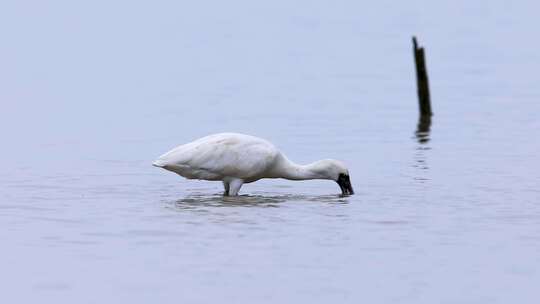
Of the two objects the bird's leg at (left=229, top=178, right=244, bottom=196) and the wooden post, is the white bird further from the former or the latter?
the wooden post

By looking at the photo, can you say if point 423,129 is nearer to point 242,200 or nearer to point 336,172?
point 336,172

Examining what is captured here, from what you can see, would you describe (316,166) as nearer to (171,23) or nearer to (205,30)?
(205,30)

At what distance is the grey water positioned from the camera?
51.9 ft

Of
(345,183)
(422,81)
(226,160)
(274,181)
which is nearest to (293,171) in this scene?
(345,183)

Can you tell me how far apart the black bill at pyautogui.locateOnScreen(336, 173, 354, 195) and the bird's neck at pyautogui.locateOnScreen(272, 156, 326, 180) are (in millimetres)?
294

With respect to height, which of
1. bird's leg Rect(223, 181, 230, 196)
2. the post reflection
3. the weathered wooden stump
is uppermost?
the weathered wooden stump

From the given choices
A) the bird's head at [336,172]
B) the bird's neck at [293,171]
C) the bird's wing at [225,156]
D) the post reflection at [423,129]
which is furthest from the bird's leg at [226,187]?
the post reflection at [423,129]

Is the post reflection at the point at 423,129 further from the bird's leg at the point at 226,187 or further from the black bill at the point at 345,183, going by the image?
the bird's leg at the point at 226,187

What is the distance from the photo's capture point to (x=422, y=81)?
113 feet

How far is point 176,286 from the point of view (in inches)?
602

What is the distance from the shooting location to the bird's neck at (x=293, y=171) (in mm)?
21281

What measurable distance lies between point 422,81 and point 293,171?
13.4 metres

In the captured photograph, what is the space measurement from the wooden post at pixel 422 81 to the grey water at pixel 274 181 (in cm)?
67

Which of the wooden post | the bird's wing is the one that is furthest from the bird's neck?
the wooden post
